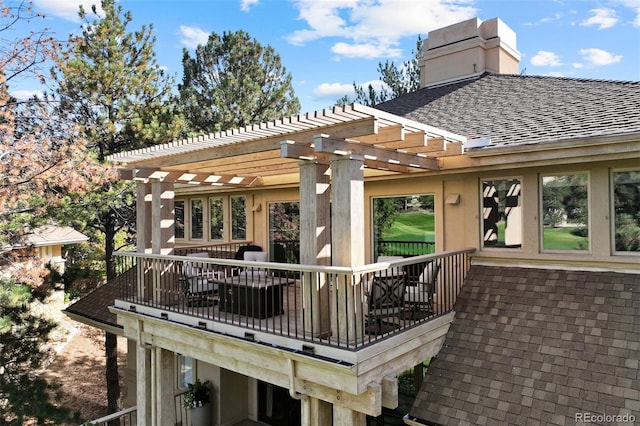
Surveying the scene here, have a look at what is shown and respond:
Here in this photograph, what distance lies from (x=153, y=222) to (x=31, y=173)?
14.9 feet

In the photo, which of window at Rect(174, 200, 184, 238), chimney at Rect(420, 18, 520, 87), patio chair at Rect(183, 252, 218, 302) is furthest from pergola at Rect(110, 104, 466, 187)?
window at Rect(174, 200, 184, 238)

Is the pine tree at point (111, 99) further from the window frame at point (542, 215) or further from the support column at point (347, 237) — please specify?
the window frame at point (542, 215)

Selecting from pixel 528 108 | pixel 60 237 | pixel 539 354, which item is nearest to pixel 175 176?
pixel 539 354

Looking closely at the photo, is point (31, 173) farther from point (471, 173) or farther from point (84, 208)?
point (471, 173)

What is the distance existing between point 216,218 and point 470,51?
885cm

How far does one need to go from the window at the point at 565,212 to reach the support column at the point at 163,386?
673 cm

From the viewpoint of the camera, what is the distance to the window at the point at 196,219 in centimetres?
1312

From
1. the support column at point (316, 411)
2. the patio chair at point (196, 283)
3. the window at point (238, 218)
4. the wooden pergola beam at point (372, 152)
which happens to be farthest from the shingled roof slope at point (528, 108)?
the patio chair at point (196, 283)

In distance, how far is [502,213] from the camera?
671 cm

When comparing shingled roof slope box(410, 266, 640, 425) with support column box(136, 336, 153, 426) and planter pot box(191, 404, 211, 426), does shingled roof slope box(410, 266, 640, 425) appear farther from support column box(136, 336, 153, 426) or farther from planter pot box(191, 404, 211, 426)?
planter pot box(191, 404, 211, 426)

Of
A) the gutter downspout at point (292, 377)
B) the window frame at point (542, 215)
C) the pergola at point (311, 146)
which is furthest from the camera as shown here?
the window frame at point (542, 215)

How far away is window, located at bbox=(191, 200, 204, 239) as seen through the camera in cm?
1312

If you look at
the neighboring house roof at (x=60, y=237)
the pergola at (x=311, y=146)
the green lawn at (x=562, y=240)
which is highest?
the pergola at (x=311, y=146)

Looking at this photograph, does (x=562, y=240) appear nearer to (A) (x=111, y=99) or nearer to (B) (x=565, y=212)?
(B) (x=565, y=212)
